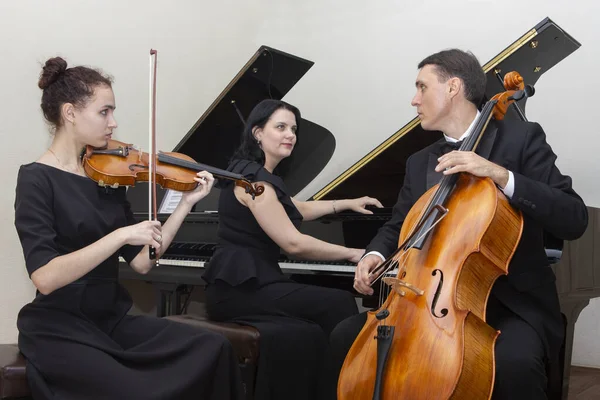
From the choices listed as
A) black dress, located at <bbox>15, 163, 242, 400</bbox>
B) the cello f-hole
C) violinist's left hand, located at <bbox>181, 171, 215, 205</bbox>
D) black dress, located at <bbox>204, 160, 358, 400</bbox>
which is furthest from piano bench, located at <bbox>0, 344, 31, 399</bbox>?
the cello f-hole

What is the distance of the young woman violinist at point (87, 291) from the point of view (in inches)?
63.9

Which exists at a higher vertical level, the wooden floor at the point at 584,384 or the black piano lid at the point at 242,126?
the black piano lid at the point at 242,126

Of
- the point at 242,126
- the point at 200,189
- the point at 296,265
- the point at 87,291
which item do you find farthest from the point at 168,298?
the point at 87,291

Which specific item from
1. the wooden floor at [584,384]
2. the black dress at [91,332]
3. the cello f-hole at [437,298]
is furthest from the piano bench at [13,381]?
the wooden floor at [584,384]

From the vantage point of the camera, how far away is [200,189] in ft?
6.75

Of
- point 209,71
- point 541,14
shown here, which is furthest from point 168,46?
point 541,14

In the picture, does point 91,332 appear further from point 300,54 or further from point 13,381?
point 300,54

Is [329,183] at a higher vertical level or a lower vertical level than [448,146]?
lower

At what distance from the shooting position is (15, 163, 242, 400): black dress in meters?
1.62

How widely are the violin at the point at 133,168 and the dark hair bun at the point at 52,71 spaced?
0.75ft

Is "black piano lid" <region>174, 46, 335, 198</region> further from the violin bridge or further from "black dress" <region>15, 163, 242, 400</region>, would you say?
the violin bridge

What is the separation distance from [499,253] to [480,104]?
0.65 meters

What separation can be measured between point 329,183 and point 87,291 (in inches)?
57.0

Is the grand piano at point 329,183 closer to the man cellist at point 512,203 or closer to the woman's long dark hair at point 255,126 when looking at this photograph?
the man cellist at point 512,203
